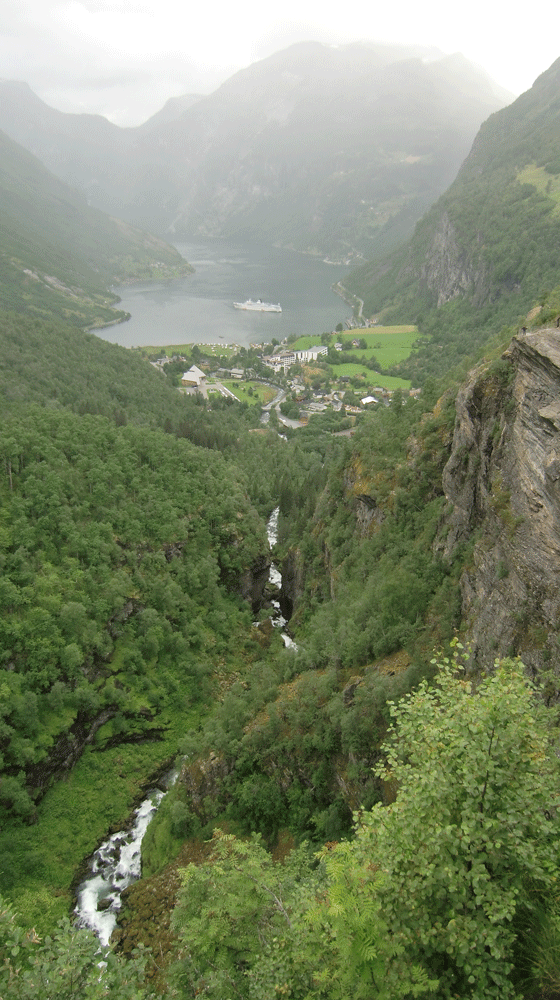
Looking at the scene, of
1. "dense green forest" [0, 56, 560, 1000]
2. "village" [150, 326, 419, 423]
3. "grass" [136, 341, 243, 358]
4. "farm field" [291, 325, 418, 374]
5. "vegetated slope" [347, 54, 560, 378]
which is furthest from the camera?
"grass" [136, 341, 243, 358]

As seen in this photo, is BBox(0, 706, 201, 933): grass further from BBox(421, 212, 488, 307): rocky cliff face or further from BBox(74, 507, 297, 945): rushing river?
BBox(421, 212, 488, 307): rocky cliff face

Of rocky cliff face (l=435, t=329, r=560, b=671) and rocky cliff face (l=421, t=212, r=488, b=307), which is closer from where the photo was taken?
rocky cliff face (l=435, t=329, r=560, b=671)

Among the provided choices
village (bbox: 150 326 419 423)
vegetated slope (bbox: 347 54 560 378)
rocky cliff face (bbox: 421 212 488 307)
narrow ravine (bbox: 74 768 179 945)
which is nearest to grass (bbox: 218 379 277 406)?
village (bbox: 150 326 419 423)

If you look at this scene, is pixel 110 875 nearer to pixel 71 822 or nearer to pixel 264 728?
pixel 71 822

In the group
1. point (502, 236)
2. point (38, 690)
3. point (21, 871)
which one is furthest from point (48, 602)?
point (502, 236)

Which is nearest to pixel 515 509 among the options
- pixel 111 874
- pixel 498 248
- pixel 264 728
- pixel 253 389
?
pixel 264 728

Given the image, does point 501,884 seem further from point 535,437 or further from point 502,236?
point 502,236
